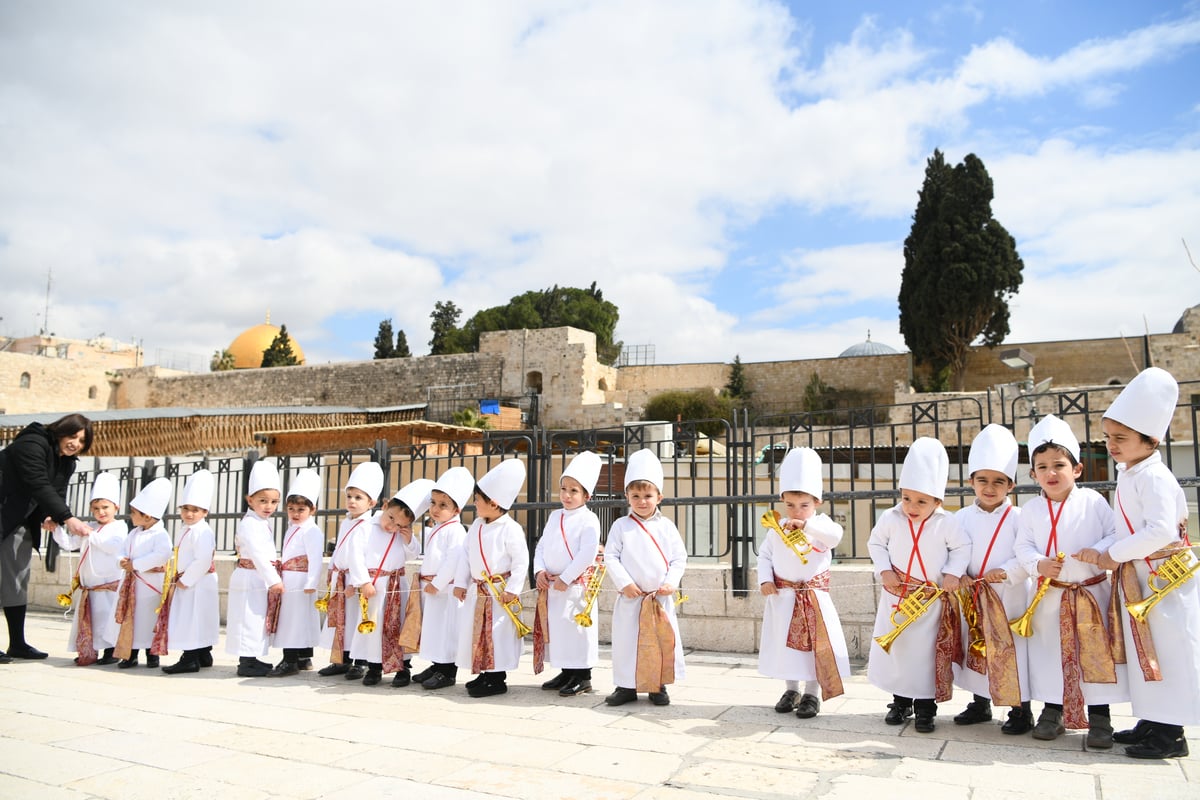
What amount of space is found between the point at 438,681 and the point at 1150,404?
371 cm

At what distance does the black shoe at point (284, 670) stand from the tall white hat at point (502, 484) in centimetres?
175

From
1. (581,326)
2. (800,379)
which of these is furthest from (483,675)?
(581,326)

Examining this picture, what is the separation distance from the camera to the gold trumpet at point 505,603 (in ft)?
15.3

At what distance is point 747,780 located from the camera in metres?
2.91

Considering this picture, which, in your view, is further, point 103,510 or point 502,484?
point 103,510

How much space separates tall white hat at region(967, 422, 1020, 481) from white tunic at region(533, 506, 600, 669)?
1.89 meters

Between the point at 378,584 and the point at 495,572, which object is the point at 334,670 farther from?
the point at 495,572

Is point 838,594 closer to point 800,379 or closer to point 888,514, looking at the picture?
point 888,514

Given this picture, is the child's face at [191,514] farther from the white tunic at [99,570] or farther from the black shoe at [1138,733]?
the black shoe at [1138,733]

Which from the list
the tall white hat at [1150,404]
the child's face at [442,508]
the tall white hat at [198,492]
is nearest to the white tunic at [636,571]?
the child's face at [442,508]

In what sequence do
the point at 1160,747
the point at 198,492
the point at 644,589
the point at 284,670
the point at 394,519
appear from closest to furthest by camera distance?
the point at 1160,747 < the point at 644,589 < the point at 394,519 < the point at 284,670 < the point at 198,492

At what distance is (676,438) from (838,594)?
136cm

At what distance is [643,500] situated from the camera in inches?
175

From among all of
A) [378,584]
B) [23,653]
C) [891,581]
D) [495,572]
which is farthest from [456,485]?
[23,653]
